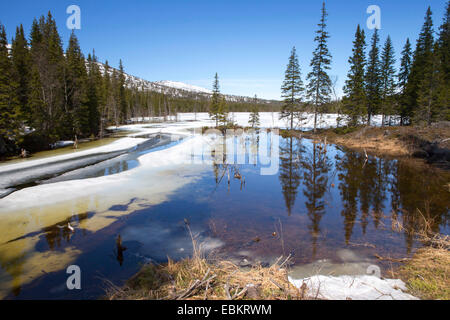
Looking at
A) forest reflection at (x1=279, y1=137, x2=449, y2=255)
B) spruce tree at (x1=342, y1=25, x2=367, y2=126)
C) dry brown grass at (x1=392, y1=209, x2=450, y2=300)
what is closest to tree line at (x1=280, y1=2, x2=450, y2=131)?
spruce tree at (x1=342, y1=25, x2=367, y2=126)

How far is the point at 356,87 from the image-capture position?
36.5m

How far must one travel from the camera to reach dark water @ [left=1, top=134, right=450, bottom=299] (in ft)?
24.0

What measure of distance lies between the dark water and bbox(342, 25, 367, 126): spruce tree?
68.7 feet

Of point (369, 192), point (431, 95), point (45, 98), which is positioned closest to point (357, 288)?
point (369, 192)

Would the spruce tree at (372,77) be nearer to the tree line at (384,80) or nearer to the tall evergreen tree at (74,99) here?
the tree line at (384,80)

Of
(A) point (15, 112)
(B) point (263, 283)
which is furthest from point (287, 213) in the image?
(A) point (15, 112)

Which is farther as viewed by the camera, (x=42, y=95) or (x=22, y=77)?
(x=22, y=77)

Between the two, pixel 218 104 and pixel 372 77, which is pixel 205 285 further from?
pixel 218 104

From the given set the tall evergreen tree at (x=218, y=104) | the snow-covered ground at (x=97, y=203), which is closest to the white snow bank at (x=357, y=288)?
the snow-covered ground at (x=97, y=203)

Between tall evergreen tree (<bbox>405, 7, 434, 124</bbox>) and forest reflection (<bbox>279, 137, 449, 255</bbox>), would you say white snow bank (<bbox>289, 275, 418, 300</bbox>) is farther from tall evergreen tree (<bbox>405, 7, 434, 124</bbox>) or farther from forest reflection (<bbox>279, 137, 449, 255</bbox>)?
tall evergreen tree (<bbox>405, 7, 434, 124</bbox>)

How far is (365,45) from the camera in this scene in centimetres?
3700

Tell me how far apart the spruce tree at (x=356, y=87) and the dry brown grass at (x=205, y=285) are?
36.2 meters

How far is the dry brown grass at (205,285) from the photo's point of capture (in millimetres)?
4621

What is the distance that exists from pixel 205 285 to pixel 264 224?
5.32 meters
